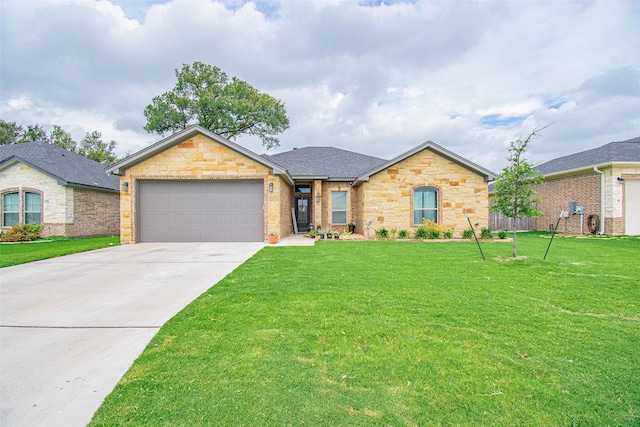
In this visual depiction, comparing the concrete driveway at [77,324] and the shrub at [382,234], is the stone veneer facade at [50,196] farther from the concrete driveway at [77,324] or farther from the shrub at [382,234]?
the shrub at [382,234]

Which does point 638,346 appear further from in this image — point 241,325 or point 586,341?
point 241,325

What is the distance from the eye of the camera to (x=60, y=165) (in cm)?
1689

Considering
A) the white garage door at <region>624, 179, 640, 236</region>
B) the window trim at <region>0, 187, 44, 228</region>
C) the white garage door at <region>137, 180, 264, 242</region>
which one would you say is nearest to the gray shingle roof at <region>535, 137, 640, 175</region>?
the white garage door at <region>624, 179, 640, 236</region>

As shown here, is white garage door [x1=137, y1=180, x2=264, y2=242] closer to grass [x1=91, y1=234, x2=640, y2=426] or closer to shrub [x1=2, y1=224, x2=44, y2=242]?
shrub [x1=2, y1=224, x2=44, y2=242]

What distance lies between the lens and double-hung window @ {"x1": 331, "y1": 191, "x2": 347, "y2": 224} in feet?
54.4

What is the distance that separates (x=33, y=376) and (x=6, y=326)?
182 centimetres

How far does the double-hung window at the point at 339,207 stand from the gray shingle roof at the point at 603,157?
40.4ft

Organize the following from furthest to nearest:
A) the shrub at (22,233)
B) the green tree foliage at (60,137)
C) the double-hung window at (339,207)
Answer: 1. the green tree foliage at (60,137)
2. the double-hung window at (339,207)
3. the shrub at (22,233)

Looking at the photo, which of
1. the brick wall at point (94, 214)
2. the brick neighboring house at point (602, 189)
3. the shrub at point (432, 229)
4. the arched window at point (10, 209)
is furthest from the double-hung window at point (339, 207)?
the arched window at point (10, 209)

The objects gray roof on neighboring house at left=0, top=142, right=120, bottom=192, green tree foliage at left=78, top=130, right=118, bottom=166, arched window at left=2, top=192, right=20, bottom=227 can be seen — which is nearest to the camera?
gray roof on neighboring house at left=0, top=142, right=120, bottom=192

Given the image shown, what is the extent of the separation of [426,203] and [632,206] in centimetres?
1001

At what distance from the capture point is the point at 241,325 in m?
3.66

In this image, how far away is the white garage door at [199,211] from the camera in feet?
43.0

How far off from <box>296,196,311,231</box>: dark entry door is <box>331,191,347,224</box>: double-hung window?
186cm
